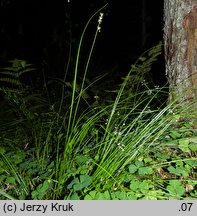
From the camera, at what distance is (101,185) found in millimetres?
1567

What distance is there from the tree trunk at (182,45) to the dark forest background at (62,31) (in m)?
4.43

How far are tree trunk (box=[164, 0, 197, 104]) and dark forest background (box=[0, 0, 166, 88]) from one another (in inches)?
175

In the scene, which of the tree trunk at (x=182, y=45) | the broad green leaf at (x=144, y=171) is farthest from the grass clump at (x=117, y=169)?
the tree trunk at (x=182, y=45)

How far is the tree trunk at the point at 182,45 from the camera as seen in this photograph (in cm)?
200

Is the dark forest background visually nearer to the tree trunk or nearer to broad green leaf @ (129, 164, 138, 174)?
the tree trunk

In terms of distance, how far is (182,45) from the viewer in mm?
2047

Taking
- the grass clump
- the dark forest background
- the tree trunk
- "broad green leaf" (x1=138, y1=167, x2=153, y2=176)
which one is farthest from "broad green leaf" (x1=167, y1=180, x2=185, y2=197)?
the dark forest background

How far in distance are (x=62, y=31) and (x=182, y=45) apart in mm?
5910

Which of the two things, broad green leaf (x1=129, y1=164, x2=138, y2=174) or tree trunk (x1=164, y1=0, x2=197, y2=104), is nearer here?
broad green leaf (x1=129, y1=164, x2=138, y2=174)

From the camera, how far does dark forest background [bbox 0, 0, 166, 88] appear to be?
277 inches

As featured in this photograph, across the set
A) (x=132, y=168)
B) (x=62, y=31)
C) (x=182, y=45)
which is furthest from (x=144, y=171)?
(x=62, y=31)

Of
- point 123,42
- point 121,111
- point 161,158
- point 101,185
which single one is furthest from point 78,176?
point 123,42

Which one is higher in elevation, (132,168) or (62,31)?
(62,31)

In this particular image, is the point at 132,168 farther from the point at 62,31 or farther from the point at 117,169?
the point at 62,31
